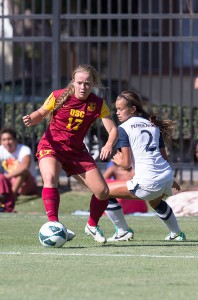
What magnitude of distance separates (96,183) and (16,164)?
7103mm

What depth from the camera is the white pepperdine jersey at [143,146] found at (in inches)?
388

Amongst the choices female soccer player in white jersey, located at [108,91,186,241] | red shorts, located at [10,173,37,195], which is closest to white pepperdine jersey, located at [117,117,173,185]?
female soccer player in white jersey, located at [108,91,186,241]

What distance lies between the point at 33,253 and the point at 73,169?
4.52ft

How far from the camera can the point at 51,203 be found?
9.15 m

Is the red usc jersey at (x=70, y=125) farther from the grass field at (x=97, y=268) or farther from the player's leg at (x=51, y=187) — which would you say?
the grass field at (x=97, y=268)

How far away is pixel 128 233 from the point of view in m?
10.1

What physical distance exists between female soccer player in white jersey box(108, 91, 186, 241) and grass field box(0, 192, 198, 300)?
1.28 ft

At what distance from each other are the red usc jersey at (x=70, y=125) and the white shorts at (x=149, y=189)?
64 centimetres

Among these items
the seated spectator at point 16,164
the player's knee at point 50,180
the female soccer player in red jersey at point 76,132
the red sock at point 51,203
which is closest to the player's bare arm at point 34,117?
the female soccer player in red jersey at point 76,132

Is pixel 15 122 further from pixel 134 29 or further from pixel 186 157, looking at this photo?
pixel 134 29

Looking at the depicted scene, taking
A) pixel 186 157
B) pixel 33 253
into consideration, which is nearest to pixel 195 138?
pixel 186 157

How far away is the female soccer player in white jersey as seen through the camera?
980 cm

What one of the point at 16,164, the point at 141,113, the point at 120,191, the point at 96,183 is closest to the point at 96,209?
the point at 96,183

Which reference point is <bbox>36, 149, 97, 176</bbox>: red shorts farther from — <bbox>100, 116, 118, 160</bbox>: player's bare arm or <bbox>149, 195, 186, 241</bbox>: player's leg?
<bbox>149, 195, 186, 241</bbox>: player's leg
